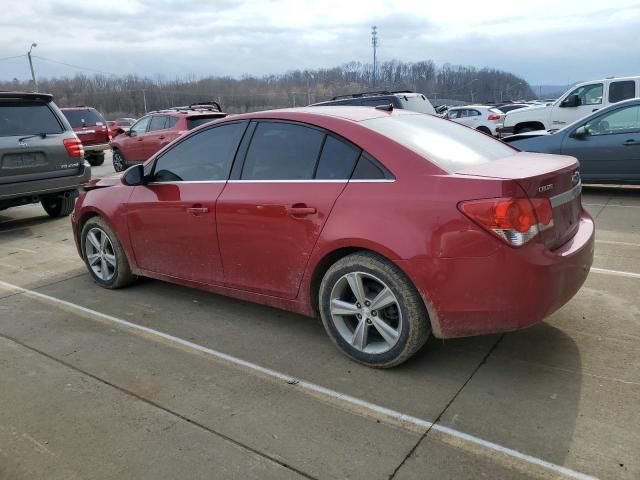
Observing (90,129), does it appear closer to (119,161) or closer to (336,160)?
(119,161)

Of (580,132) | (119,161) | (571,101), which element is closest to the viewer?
(580,132)

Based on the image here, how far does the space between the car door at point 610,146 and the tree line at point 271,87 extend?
5698 centimetres

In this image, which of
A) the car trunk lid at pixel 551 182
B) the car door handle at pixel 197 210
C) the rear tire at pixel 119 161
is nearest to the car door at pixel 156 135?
the rear tire at pixel 119 161

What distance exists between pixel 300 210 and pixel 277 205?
21 cm

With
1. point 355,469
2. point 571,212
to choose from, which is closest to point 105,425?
point 355,469

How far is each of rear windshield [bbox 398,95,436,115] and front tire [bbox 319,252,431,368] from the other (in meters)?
9.44

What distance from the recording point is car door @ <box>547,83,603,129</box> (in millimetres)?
12789

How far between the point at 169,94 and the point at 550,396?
8170 cm

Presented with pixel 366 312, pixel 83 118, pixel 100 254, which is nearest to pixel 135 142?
pixel 83 118

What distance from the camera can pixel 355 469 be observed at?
245 centimetres

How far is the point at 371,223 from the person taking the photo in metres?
3.13

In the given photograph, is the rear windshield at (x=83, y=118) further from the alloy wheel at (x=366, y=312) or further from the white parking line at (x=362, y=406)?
the alloy wheel at (x=366, y=312)

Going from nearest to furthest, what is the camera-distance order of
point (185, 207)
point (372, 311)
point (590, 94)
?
1. point (372, 311)
2. point (185, 207)
3. point (590, 94)

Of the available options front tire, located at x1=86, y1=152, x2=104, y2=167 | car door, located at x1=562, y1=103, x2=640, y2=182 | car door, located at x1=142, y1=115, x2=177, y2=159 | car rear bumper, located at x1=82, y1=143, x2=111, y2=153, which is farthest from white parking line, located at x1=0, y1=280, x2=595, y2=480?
front tire, located at x1=86, y1=152, x2=104, y2=167
